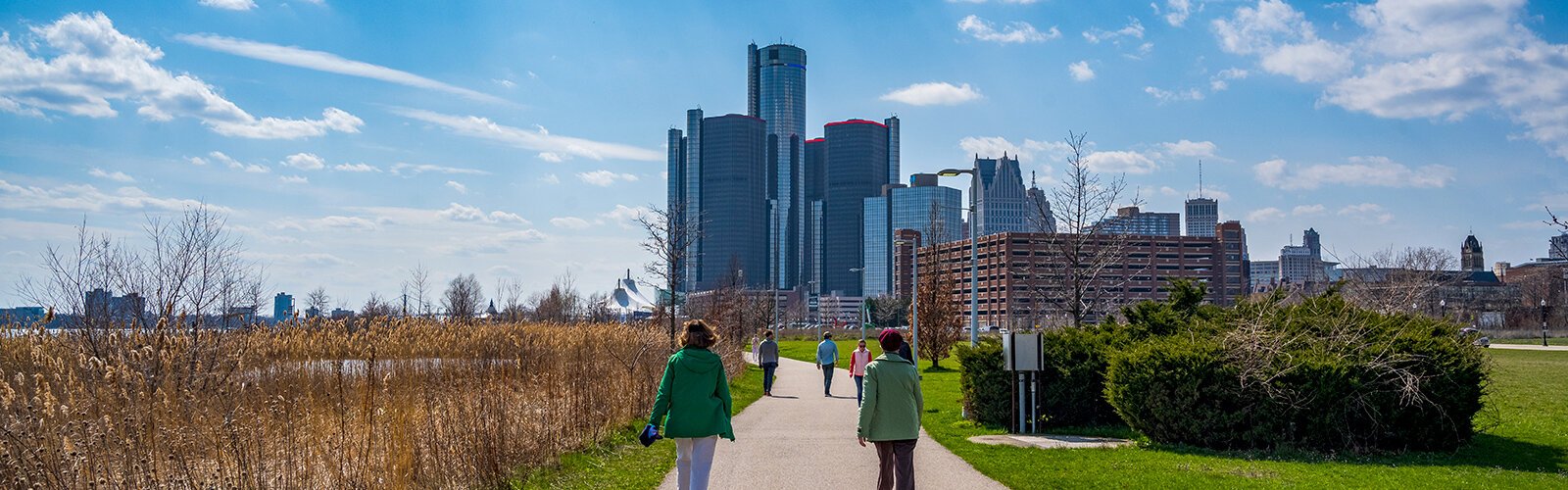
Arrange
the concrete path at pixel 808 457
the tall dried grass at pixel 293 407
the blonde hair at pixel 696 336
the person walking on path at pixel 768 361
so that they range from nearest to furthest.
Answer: the tall dried grass at pixel 293 407
the blonde hair at pixel 696 336
the concrete path at pixel 808 457
the person walking on path at pixel 768 361

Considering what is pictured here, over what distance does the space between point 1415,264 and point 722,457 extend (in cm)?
6232

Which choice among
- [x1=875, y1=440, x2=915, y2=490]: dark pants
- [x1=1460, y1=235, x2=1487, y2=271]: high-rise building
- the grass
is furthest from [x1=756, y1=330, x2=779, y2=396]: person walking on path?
[x1=1460, y1=235, x2=1487, y2=271]: high-rise building

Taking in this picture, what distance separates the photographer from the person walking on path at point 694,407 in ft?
28.4

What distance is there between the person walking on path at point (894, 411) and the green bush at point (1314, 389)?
6.15 meters

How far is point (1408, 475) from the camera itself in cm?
1155

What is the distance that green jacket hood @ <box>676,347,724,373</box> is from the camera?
8766 mm

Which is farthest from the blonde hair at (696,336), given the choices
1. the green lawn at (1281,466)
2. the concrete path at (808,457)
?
the green lawn at (1281,466)

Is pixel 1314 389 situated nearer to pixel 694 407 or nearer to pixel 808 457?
pixel 808 457

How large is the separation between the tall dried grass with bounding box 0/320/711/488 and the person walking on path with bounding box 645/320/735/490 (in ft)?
8.42

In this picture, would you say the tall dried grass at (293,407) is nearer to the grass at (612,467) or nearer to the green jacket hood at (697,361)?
the grass at (612,467)

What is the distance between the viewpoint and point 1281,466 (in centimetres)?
1223

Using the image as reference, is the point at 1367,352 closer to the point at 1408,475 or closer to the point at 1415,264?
the point at 1408,475

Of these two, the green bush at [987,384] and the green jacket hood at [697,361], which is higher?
the green jacket hood at [697,361]

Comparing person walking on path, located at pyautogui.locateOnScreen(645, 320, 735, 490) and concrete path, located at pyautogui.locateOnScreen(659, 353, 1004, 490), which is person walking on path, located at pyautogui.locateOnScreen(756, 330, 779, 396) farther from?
person walking on path, located at pyautogui.locateOnScreen(645, 320, 735, 490)
